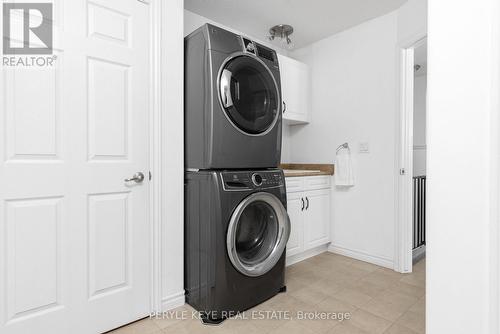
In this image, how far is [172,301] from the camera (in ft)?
5.94

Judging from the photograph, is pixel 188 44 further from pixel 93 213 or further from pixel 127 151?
pixel 93 213

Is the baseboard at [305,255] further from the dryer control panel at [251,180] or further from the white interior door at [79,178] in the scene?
the white interior door at [79,178]

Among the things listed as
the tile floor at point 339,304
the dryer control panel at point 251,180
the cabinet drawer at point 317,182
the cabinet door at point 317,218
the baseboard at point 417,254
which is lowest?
the tile floor at point 339,304

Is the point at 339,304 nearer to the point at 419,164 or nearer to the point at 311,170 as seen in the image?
the point at 311,170

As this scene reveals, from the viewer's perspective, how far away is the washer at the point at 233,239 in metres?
1.66

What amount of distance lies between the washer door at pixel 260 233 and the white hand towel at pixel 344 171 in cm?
109

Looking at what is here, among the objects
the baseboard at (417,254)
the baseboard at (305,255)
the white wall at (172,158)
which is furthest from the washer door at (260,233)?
the baseboard at (417,254)

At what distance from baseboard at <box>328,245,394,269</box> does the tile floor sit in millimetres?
77

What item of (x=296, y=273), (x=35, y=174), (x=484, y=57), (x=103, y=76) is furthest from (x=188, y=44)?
(x=296, y=273)

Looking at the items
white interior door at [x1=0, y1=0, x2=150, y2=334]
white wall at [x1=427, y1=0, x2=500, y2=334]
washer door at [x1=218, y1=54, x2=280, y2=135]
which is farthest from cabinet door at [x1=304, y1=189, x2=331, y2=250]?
white wall at [x1=427, y1=0, x2=500, y2=334]

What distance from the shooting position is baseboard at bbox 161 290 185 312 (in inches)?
69.7

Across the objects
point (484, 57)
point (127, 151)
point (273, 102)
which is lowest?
point (127, 151)

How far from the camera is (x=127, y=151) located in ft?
5.43

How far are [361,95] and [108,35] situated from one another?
7.59 ft
